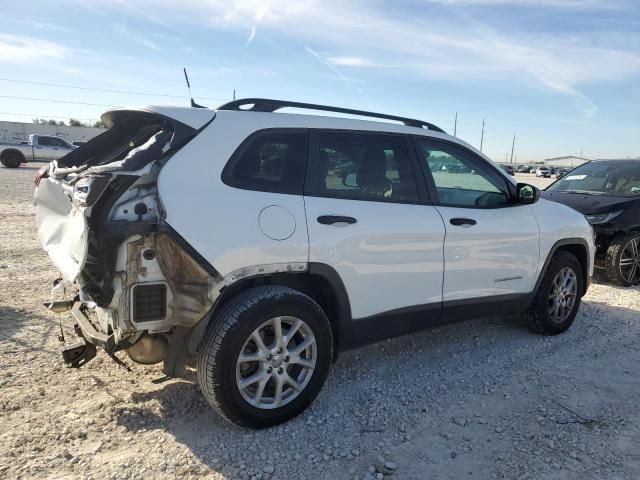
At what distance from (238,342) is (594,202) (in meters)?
6.25

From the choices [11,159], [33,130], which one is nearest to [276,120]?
[11,159]

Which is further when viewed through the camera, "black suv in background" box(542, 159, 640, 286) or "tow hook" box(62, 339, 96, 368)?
"black suv in background" box(542, 159, 640, 286)

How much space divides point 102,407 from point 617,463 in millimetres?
3143

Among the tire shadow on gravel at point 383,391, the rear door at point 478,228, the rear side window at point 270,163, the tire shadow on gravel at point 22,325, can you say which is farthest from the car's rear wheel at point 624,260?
the tire shadow on gravel at point 22,325

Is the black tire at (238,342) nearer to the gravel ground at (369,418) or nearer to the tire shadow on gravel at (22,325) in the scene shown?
the gravel ground at (369,418)

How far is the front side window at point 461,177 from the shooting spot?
396 cm

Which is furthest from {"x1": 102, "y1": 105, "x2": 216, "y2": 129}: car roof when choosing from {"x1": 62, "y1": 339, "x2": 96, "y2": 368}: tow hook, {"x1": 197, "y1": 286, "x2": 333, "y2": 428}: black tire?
{"x1": 62, "y1": 339, "x2": 96, "y2": 368}: tow hook

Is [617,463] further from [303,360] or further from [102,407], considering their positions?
[102,407]

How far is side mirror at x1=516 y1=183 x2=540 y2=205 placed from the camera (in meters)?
4.35

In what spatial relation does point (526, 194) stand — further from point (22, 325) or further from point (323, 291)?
point (22, 325)

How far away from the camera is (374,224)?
11.3 feet

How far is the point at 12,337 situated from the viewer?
427cm

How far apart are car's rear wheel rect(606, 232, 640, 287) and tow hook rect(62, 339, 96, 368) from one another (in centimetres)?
650

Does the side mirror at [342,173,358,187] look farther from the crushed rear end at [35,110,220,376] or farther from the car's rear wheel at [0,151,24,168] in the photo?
the car's rear wheel at [0,151,24,168]
